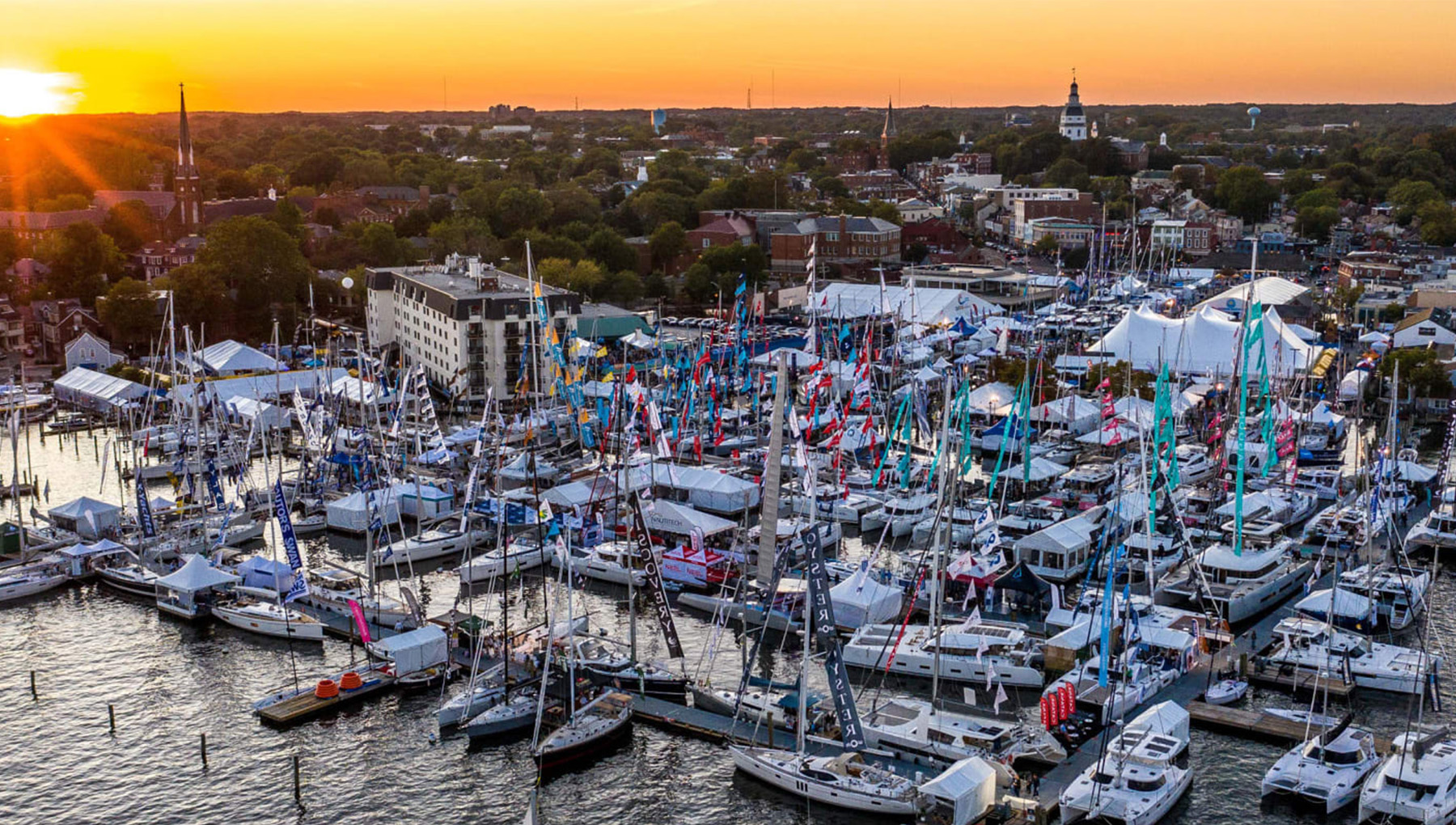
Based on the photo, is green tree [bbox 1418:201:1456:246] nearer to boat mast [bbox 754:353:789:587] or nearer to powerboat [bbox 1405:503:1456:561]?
powerboat [bbox 1405:503:1456:561]

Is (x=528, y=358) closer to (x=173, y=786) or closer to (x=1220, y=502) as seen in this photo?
(x=1220, y=502)

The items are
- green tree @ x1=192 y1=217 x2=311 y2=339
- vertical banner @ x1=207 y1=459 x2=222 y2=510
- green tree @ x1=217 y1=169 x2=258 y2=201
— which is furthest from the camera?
green tree @ x1=217 y1=169 x2=258 y2=201

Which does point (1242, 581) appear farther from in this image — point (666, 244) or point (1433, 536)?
point (666, 244)

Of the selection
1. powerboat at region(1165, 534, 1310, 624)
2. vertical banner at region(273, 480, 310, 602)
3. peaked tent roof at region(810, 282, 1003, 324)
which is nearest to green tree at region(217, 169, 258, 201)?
peaked tent roof at region(810, 282, 1003, 324)

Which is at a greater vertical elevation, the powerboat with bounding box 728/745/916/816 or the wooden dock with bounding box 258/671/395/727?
the powerboat with bounding box 728/745/916/816

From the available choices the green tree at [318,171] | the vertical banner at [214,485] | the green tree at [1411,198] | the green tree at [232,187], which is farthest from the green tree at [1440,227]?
the green tree at [232,187]

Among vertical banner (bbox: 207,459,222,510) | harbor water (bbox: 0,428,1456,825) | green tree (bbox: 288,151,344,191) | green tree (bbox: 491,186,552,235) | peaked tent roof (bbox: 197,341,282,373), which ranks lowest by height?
harbor water (bbox: 0,428,1456,825)

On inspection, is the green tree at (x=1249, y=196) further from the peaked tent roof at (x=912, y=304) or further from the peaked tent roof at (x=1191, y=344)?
the peaked tent roof at (x=1191, y=344)

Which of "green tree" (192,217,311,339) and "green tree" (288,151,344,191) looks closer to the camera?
"green tree" (192,217,311,339)
